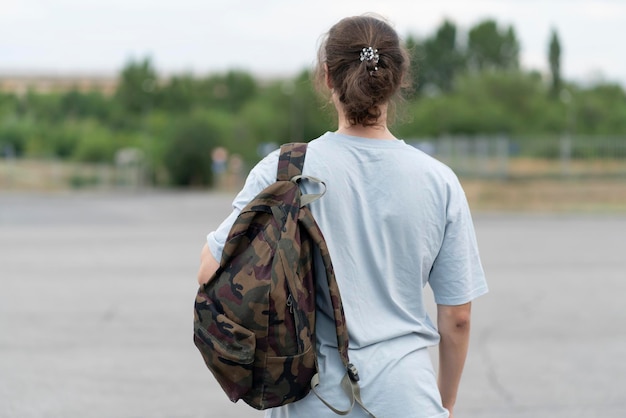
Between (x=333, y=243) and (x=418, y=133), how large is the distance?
65542 mm

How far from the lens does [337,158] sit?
2.18 metres

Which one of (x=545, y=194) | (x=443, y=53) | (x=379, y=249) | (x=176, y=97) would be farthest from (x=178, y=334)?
(x=443, y=53)

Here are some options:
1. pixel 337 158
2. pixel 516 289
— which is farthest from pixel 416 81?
pixel 516 289

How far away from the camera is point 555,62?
7706 cm

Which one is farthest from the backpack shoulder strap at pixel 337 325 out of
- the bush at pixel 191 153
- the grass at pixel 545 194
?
the bush at pixel 191 153

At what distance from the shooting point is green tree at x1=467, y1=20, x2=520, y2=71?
326 ft

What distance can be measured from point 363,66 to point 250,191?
38 cm

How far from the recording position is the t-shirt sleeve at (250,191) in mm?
2125

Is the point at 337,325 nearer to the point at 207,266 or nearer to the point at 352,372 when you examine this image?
the point at 352,372

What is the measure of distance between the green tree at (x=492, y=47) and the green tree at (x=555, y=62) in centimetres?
2124

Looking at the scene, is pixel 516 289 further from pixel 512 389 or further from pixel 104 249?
pixel 104 249

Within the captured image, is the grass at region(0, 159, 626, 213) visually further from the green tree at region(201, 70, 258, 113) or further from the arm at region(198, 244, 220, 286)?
the green tree at region(201, 70, 258, 113)

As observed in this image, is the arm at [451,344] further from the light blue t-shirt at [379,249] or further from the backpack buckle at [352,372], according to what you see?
the backpack buckle at [352,372]

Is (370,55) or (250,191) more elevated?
(370,55)
